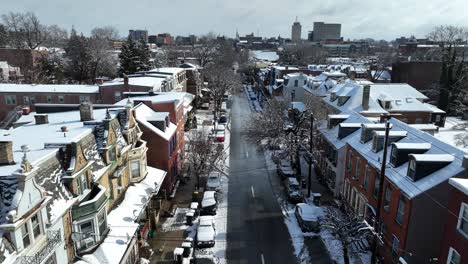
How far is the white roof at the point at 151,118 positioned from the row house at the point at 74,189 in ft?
11.5

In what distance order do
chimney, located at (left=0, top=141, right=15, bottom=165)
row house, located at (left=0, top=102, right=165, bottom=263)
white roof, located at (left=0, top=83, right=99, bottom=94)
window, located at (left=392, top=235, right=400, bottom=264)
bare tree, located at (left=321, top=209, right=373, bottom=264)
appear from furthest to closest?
white roof, located at (left=0, top=83, right=99, bottom=94)
window, located at (left=392, top=235, right=400, bottom=264)
bare tree, located at (left=321, top=209, right=373, bottom=264)
chimney, located at (left=0, top=141, right=15, bottom=165)
row house, located at (left=0, top=102, right=165, bottom=263)

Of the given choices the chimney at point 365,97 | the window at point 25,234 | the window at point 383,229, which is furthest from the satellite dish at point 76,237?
the chimney at point 365,97

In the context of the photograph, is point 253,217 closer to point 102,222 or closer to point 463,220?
point 102,222

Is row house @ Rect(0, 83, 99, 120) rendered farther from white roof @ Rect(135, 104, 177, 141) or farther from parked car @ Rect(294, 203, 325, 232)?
parked car @ Rect(294, 203, 325, 232)

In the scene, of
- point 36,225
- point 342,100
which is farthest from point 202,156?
point 342,100

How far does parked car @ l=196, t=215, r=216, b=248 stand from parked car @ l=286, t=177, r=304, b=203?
8774 millimetres

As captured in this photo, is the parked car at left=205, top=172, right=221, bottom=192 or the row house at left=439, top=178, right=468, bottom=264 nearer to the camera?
the row house at left=439, top=178, right=468, bottom=264

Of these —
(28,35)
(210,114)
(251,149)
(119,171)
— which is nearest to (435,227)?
(119,171)

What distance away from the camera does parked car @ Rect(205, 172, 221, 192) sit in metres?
34.0

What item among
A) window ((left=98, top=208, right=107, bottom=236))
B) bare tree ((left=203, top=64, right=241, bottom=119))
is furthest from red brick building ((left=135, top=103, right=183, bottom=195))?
bare tree ((left=203, top=64, right=241, bottom=119))

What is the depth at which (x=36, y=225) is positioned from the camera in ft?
46.4

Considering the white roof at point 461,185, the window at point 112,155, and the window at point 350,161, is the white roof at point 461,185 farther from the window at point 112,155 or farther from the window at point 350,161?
the window at point 112,155

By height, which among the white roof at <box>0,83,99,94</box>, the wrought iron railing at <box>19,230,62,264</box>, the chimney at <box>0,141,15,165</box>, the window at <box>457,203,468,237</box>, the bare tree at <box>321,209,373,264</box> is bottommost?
the bare tree at <box>321,209,373,264</box>

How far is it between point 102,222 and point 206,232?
8.70 meters
